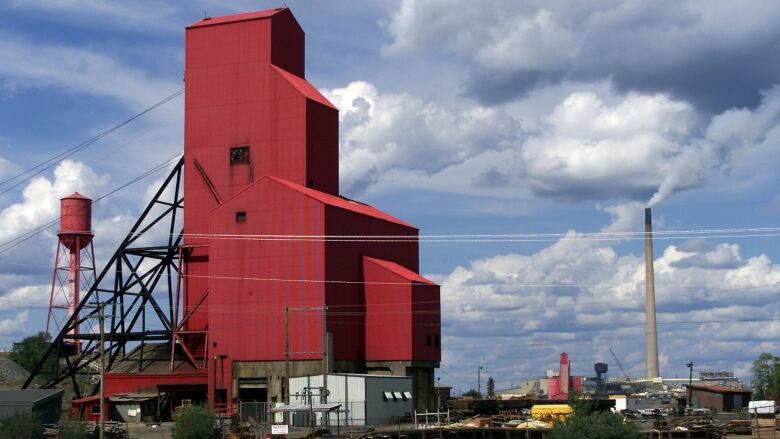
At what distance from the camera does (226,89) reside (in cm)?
9225

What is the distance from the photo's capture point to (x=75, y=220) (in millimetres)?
111875

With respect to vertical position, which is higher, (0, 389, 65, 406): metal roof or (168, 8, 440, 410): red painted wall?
(168, 8, 440, 410): red painted wall

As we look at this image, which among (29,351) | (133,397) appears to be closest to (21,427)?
(133,397)

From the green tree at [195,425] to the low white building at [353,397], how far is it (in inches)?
224

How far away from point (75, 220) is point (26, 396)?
117 feet

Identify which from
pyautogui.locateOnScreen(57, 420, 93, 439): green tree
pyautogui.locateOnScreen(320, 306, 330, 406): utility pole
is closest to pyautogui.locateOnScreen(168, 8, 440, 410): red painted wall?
pyautogui.locateOnScreen(320, 306, 330, 406): utility pole

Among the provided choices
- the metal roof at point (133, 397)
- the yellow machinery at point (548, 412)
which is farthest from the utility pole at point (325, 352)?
the metal roof at point (133, 397)

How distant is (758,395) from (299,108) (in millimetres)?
85332

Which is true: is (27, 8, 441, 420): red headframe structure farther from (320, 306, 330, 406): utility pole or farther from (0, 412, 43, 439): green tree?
(0, 412, 43, 439): green tree

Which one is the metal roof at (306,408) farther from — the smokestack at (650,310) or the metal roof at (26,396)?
the smokestack at (650,310)

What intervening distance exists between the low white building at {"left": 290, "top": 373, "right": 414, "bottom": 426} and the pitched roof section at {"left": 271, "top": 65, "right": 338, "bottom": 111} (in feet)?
81.6

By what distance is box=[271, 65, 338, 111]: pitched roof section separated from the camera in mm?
90250

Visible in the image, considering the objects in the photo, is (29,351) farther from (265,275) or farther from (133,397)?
(265,275)

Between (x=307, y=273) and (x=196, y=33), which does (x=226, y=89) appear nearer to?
(x=196, y=33)
